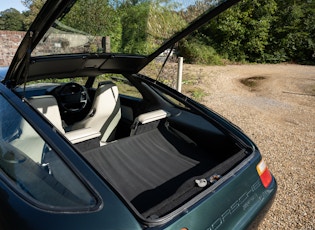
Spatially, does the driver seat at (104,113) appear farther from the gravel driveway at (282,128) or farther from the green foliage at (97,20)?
the gravel driveway at (282,128)

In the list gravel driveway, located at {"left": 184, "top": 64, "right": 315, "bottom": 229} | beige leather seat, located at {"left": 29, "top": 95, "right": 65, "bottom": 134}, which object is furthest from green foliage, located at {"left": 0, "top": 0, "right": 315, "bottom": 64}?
beige leather seat, located at {"left": 29, "top": 95, "right": 65, "bottom": 134}

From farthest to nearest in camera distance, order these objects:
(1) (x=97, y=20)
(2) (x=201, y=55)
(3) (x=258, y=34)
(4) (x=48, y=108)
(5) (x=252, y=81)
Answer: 1. (3) (x=258, y=34)
2. (2) (x=201, y=55)
3. (5) (x=252, y=81)
4. (1) (x=97, y=20)
5. (4) (x=48, y=108)

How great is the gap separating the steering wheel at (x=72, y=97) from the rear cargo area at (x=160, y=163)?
3.55 feet

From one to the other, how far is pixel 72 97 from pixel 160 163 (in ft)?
5.06

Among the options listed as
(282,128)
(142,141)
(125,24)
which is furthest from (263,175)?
(282,128)

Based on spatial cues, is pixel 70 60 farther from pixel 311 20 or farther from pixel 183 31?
pixel 311 20

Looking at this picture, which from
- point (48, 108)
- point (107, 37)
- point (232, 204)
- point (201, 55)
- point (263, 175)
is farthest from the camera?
point (201, 55)

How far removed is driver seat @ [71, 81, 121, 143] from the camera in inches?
104

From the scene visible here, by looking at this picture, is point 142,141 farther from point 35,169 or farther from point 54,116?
point 35,169

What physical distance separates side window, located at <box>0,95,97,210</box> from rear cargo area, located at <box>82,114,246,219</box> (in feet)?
0.91

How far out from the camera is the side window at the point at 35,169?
3.85ft

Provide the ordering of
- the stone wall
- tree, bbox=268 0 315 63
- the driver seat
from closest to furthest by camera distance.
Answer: the stone wall < the driver seat < tree, bbox=268 0 315 63

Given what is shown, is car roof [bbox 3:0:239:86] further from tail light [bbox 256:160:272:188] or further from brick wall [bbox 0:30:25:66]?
brick wall [bbox 0:30:25:66]

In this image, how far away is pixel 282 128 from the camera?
5238 millimetres
